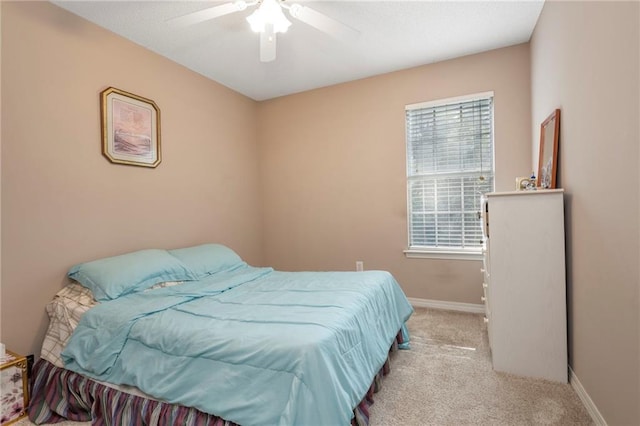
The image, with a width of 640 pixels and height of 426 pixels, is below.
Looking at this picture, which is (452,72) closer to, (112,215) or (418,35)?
(418,35)

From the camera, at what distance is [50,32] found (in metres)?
2.19

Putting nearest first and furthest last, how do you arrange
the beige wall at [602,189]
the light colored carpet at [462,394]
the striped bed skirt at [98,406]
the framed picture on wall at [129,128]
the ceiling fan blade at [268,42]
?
the beige wall at [602,189] < the striped bed skirt at [98,406] < the light colored carpet at [462,394] < the ceiling fan blade at [268,42] < the framed picture on wall at [129,128]

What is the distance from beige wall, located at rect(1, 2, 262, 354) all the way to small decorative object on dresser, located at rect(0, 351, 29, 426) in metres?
0.28

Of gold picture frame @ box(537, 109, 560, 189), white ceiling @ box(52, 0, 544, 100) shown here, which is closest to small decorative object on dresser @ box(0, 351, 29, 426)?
white ceiling @ box(52, 0, 544, 100)

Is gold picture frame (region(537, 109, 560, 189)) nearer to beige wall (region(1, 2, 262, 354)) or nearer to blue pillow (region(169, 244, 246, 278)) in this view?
blue pillow (region(169, 244, 246, 278))

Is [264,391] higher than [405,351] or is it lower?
higher

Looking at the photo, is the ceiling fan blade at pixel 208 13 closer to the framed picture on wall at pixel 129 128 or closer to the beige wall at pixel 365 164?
the framed picture on wall at pixel 129 128

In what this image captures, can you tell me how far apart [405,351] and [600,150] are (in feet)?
5.96

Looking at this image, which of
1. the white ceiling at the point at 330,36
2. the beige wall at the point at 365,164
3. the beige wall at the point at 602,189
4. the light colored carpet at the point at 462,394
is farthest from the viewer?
the beige wall at the point at 365,164

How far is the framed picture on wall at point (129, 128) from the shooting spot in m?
2.51

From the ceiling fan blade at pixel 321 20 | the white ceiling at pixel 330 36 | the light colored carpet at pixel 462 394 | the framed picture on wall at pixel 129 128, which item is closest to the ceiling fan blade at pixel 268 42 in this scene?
the ceiling fan blade at pixel 321 20

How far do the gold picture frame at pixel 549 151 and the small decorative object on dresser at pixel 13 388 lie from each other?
3546 mm

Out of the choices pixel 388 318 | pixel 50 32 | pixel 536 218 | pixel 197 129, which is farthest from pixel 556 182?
pixel 50 32

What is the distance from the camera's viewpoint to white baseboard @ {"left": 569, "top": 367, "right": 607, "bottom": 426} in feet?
5.12
